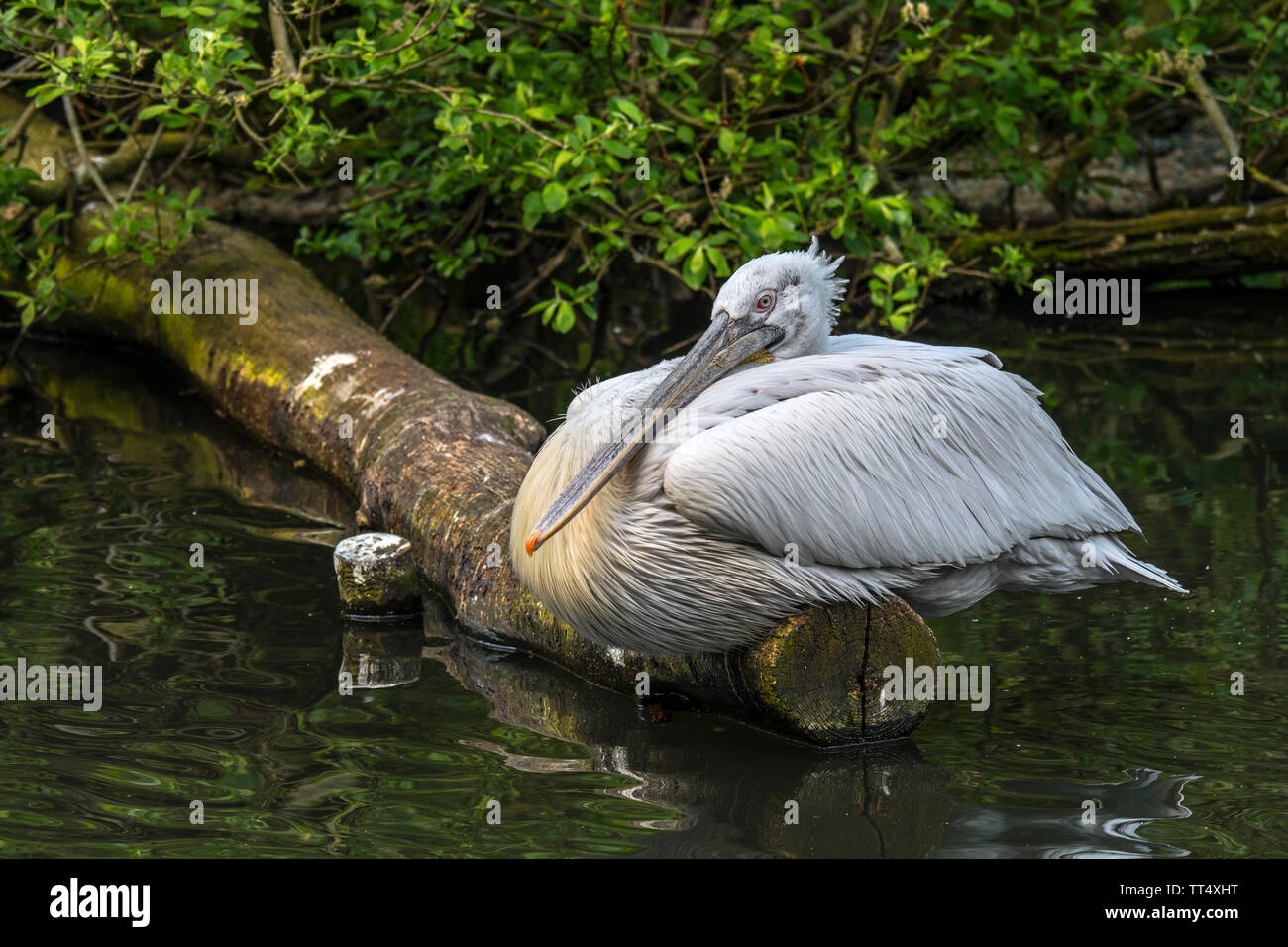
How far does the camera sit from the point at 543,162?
6.54 m

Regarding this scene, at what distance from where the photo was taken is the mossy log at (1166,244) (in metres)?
9.62

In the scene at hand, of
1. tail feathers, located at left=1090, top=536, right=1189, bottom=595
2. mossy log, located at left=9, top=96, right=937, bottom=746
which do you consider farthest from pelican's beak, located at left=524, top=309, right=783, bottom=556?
tail feathers, located at left=1090, top=536, right=1189, bottom=595

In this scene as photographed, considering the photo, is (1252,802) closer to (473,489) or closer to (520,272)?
(473,489)

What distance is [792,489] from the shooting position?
3932mm

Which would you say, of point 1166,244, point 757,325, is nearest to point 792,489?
point 757,325

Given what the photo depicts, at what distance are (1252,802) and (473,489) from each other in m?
2.86

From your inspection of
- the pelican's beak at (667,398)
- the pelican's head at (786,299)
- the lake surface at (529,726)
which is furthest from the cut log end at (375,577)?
the pelican's head at (786,299)

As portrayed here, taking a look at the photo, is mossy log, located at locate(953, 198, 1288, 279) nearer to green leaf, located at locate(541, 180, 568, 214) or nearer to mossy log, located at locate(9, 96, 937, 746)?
green leaf, located at locate(541, 180, 568, 214)

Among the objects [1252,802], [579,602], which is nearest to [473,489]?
[579,602]

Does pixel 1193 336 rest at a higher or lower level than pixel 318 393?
higher

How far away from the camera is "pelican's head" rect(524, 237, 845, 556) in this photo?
13.8 feet

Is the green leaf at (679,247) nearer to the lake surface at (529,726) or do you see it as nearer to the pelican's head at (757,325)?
the lake surface at (529,726)

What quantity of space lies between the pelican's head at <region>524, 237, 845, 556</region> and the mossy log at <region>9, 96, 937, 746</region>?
0.71 meters
